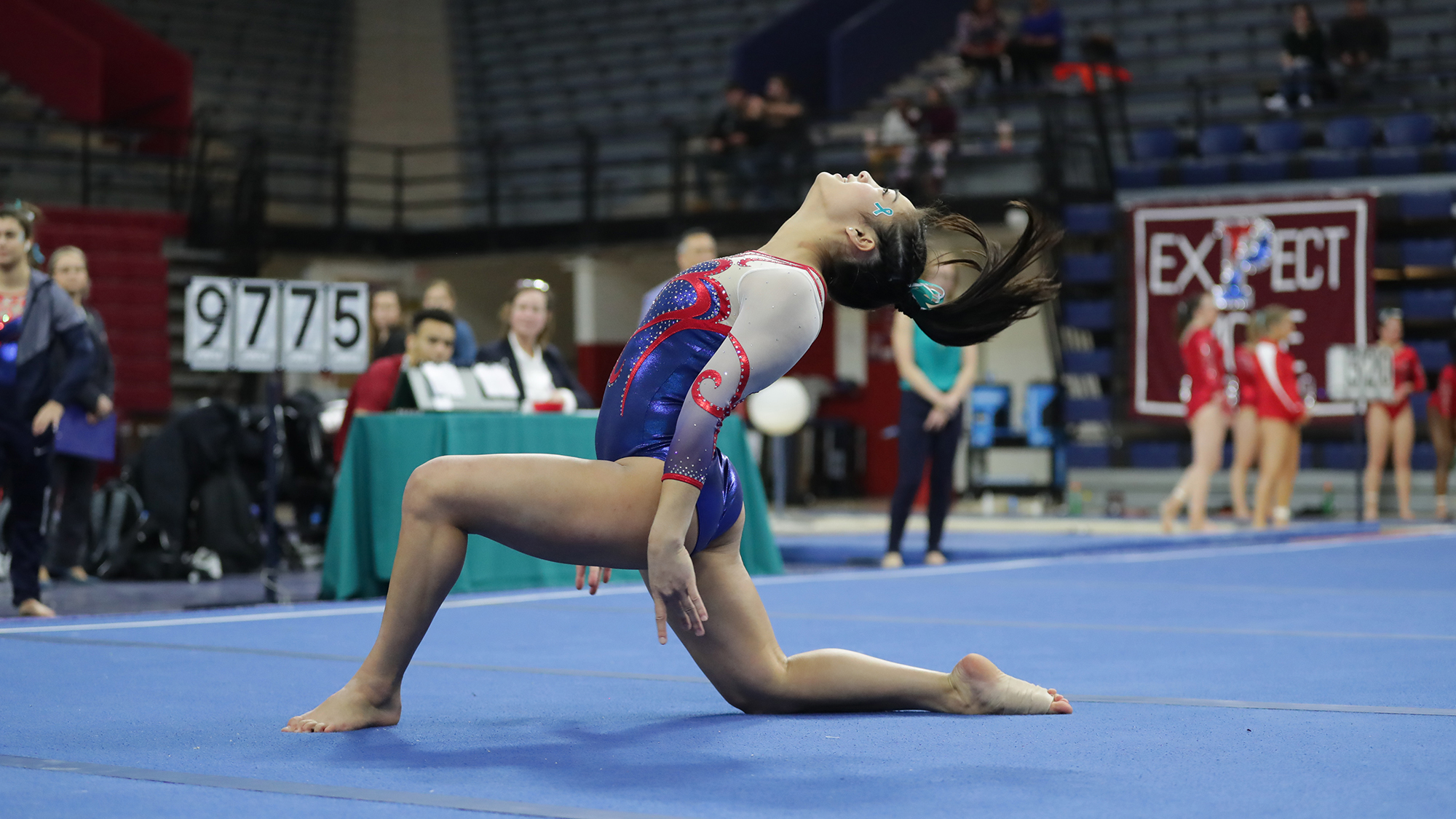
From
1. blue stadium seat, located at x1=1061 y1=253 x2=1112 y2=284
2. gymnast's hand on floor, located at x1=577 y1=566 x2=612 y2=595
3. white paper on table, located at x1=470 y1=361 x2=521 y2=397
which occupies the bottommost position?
gymnast's hand on floor, located at x1=577 y1=566 x2=612 y2=595

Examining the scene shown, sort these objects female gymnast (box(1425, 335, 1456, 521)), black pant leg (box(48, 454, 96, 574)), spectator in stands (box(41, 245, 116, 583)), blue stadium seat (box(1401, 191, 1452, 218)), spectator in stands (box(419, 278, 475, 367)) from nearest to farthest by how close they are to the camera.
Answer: spectator in stands (box(41, 245, 116, 583)), black pant leg (box(48, 454, 96, 574)), spectator in stands (box(419, 278, 475, 367)), female gymnast (box(1425, 335, 1456, 521)), blue stadium seat (box(1401, 191, 1452, 218))

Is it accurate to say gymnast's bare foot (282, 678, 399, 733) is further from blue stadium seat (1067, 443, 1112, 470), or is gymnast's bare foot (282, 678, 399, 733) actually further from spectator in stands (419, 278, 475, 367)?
blue stadium seat (1067, 443, 1112, 470)

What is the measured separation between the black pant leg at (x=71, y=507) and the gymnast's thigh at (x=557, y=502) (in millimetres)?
4238

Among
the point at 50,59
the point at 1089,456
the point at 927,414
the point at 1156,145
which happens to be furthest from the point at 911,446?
A: the point at 50,59

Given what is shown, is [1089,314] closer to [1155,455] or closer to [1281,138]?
[1155,455]

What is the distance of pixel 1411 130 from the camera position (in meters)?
11.6

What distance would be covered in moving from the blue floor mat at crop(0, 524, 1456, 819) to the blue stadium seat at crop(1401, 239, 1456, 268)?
6970mm

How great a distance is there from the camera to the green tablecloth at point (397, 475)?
216 inches

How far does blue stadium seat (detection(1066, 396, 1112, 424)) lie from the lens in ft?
39.2

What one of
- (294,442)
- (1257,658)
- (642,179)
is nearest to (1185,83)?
(642,179)

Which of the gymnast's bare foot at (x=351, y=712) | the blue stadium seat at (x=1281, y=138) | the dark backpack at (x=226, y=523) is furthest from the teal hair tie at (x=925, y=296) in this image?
the blue stadium seat at (x=1281, y=138)

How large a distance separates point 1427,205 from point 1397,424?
5.64 feet

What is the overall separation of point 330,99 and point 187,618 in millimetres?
13705

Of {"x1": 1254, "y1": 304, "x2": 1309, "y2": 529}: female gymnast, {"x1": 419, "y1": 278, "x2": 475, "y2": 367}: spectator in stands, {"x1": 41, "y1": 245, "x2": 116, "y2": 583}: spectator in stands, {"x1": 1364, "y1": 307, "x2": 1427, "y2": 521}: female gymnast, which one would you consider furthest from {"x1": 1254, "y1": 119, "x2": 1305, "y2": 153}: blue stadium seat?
{"x1": 41, "y1": 245, "x2": 116, "y2": 583}: spectator in stands
